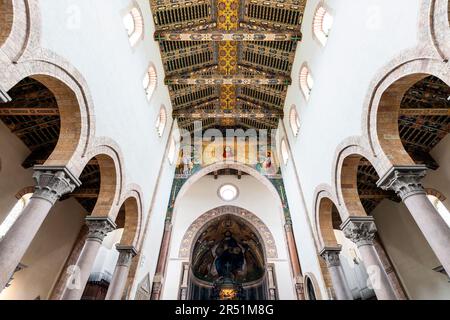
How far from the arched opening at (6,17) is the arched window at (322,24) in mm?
7830

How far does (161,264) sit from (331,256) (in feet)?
23.9

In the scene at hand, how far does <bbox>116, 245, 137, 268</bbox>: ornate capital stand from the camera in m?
8.29

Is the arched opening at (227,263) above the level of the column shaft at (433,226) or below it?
above

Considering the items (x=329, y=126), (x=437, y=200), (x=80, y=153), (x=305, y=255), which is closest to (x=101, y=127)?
(x=80, y=153)

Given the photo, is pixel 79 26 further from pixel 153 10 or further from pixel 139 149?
pixel 153 10

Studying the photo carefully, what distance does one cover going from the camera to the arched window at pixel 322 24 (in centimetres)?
824

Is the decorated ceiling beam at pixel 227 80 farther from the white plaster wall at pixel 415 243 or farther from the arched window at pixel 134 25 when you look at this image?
the white plaster wall at pixel 415 243

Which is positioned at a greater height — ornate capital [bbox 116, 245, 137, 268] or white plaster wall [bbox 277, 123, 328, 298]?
white plaster wall [bbox 277, 123, 328, 298]

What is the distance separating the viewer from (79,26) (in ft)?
18.1

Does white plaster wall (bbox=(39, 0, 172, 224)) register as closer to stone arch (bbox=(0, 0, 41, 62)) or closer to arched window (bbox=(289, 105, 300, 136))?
stone arch (bbox=(0, 0, 41, 62))

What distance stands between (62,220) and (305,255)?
10.8 metres

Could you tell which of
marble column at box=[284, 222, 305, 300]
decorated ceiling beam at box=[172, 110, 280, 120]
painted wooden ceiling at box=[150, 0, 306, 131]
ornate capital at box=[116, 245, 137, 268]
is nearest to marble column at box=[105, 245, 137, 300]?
ornate capital at box=[116, 245, 137, 268]

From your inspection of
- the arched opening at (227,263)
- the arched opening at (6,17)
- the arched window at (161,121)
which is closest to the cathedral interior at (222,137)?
the arched opening at (6,17)

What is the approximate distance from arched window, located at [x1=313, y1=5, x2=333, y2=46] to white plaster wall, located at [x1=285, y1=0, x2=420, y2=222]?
245mm
